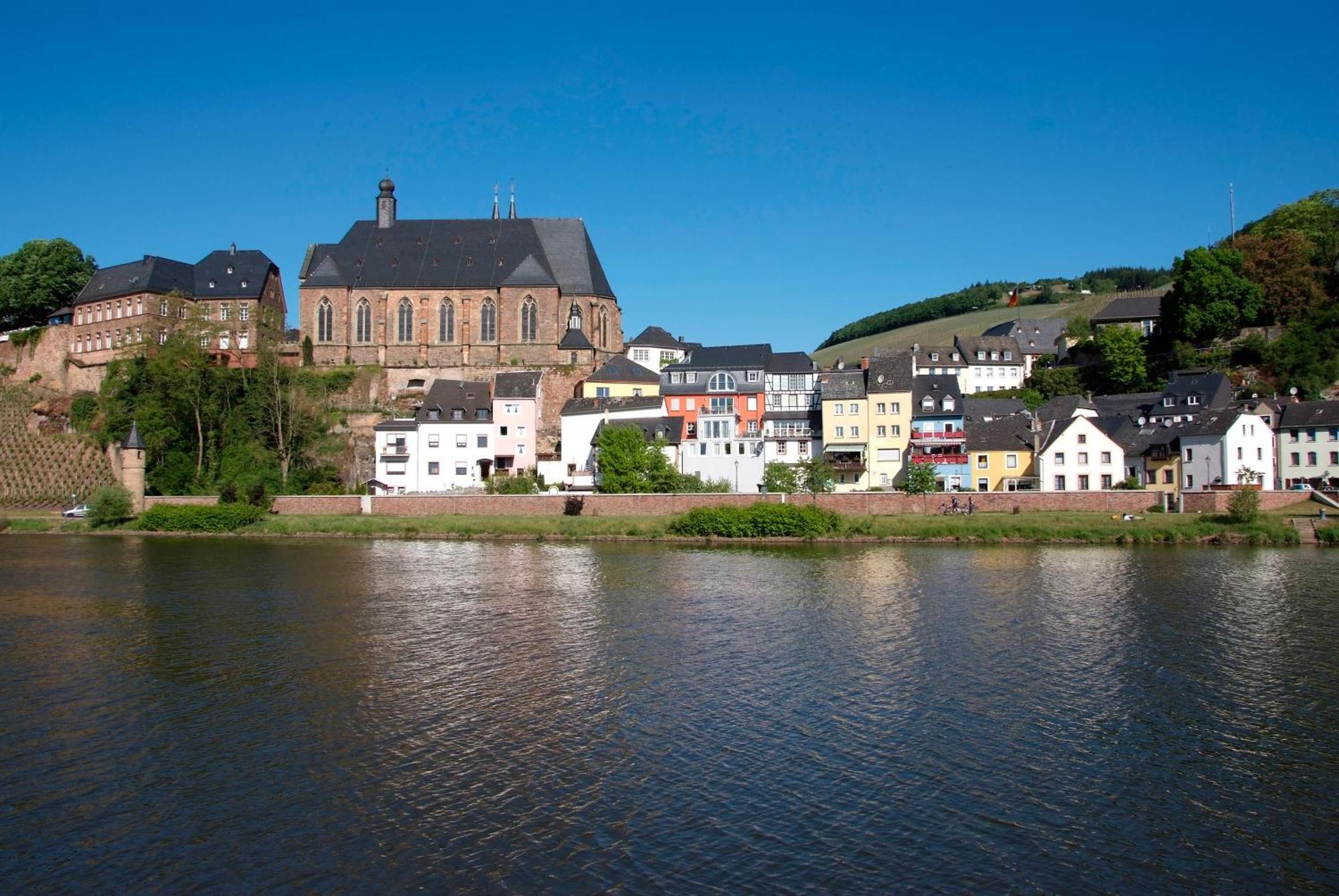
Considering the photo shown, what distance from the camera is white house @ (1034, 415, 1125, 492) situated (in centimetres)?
5325

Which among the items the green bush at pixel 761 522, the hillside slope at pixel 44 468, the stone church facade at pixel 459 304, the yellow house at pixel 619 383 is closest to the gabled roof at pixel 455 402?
the yellow house at pixel 619 383

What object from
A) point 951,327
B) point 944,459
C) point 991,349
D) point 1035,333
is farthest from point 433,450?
point 951,327

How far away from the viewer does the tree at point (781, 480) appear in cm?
5156

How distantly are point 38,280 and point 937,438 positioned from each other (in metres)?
64.1

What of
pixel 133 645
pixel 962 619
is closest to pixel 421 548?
pixel 133 645

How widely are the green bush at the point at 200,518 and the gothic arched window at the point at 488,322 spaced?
23821 millimetres

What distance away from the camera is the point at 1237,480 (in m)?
49.9

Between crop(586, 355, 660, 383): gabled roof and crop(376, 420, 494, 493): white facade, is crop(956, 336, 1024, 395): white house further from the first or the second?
crop(376, 420, 494, 493): white facade

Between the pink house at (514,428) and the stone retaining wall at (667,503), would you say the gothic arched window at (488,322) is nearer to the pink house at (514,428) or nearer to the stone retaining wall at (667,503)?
the pink house at (514,428)

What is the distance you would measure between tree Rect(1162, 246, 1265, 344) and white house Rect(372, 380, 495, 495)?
43.0 meters

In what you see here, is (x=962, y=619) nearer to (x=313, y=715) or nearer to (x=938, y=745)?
(x=938, y=745)

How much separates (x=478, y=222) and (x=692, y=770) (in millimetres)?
68748

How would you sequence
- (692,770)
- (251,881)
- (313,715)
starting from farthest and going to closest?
1. (313,715)
2. (692,770)
3. (251,881)

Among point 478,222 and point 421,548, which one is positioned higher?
point 478,222
